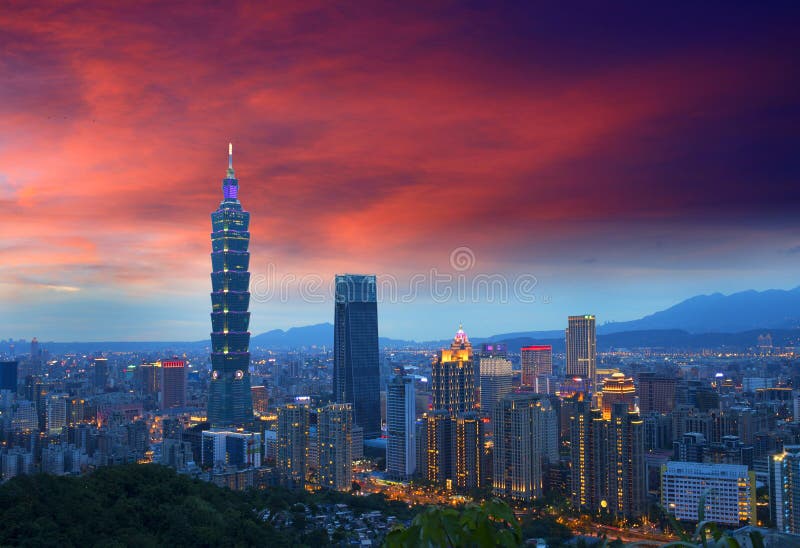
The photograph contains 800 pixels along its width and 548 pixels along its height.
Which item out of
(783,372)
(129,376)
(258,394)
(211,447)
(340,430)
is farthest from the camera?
(129,376)

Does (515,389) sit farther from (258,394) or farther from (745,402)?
(258,394)

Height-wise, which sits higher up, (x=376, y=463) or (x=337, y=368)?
(x=337, y=368)

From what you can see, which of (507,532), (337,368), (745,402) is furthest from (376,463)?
(507,532)

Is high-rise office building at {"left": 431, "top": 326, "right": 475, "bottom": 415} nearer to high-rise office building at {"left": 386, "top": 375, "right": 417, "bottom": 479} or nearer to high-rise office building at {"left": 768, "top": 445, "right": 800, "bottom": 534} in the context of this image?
high-rise office building at {"left": 386, "top": 375, "right": 417, "bottom": 479}

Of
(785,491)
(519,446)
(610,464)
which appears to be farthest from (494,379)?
(785,491)

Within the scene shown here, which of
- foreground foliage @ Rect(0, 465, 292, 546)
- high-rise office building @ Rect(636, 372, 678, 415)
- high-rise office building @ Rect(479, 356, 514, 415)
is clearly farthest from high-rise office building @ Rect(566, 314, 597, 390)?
foreground foliage @ Rect(0, 465, 292, 546)

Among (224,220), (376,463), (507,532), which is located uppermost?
(224,220)
